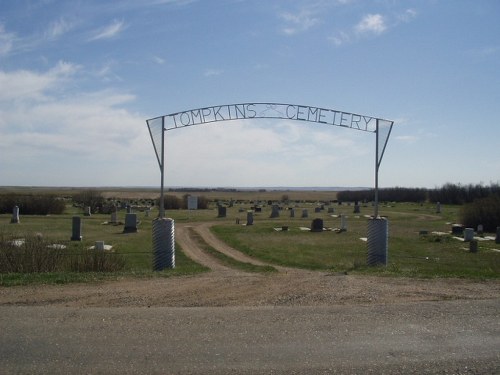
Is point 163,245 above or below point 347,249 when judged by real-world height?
above

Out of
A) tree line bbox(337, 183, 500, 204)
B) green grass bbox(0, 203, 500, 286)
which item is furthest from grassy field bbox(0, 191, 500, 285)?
tree line bbox(337, 183, 500, 204)

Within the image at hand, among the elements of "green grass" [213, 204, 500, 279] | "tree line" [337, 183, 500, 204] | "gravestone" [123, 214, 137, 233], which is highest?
"tree line" [337, 183, 500, 204]

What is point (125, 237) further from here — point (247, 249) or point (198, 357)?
point (198, 357)

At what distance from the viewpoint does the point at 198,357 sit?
5332 mm

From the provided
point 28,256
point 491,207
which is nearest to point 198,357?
point 28,256

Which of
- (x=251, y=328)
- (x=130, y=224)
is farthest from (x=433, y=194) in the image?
(x=251, y=328)

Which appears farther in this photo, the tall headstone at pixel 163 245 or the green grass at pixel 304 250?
the tall headstone at pixel 163 245

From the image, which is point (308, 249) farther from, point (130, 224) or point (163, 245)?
point (130, 224)

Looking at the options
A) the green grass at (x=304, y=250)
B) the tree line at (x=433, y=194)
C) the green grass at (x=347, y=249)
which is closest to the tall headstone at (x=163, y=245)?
the green grass at (x=304, y=250)

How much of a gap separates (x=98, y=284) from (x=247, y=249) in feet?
43.6

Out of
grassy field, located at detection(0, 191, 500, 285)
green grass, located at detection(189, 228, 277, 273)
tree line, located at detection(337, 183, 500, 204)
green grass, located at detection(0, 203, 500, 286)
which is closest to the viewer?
green grass, located at detection(0, 203, 500, 286)

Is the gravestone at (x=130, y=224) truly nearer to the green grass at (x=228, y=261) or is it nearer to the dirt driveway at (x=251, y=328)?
the green grass at (x=228, y=261)

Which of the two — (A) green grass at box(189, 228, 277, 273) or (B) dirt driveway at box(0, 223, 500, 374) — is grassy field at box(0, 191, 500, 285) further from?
(B) dirt driveway at box(0, 223, 500, 374)

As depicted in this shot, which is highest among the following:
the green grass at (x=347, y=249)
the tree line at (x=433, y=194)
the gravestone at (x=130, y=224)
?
the tree line at (x=433, y=194)
